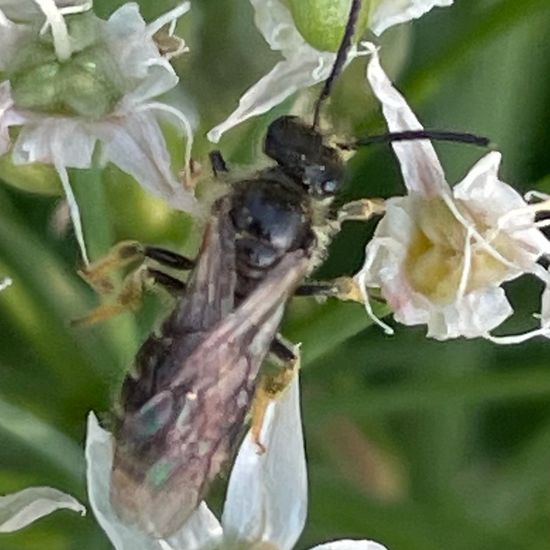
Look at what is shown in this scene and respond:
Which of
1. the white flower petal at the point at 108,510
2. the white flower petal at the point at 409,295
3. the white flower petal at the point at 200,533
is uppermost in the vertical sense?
the white flower petal at the point at 409,295

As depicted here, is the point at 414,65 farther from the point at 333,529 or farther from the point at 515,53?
the point at 333,529

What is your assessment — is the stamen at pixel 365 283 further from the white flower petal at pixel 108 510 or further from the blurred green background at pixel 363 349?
the white flower petal at pixel 108 510

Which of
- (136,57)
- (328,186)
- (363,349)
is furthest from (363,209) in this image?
(363,349)

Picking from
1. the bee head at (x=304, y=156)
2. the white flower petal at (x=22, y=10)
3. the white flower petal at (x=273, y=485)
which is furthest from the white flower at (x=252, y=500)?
the white flower petal at (x=22, y=10)

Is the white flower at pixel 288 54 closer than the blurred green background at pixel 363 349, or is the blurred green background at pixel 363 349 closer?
the white flower at pixel 288 54

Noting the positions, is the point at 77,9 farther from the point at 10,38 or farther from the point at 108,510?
the point at 108,510

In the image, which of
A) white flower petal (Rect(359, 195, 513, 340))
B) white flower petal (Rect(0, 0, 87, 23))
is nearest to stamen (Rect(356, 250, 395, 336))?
white flower petal (Rect(359, 195, 513, 340))
